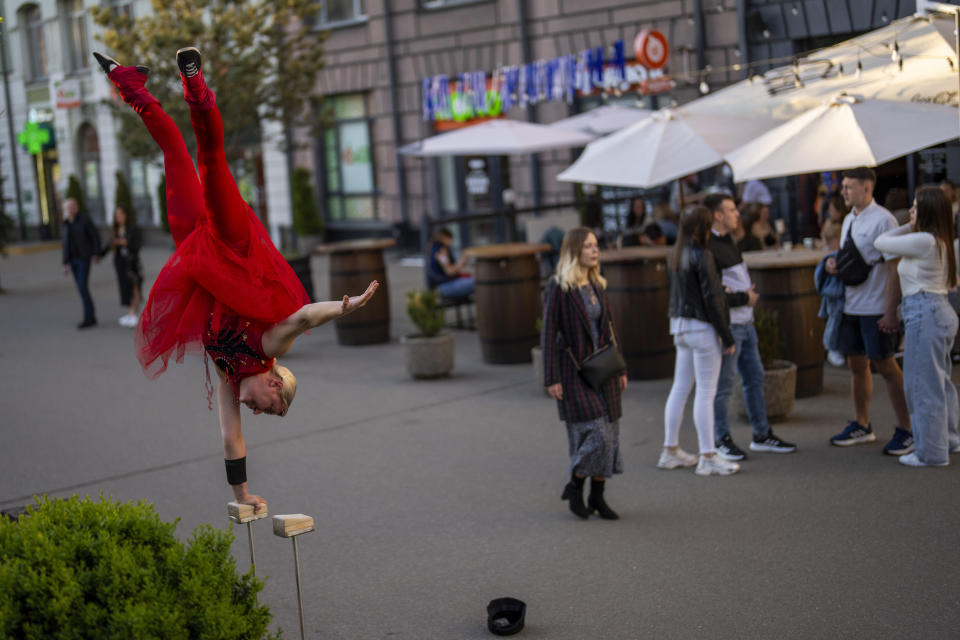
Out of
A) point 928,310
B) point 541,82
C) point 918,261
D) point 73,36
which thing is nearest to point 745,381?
point 928,310

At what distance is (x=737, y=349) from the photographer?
25.7 ft

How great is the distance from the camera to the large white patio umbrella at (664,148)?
10766 mm

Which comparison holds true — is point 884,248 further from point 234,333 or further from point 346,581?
point 234,333

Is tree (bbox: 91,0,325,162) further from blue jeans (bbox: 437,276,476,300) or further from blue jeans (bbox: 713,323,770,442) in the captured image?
blue jeans (bbox: 713,323,770,442)

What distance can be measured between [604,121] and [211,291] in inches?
533

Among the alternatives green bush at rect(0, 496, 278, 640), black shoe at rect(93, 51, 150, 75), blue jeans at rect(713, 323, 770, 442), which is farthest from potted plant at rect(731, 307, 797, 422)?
black shoe at rect(93, 51, 150, 75)

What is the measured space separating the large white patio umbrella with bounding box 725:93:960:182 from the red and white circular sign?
8148mm

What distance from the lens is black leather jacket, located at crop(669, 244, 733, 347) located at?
24.3 ft

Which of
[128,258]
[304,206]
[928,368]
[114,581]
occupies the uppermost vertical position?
[304,206]

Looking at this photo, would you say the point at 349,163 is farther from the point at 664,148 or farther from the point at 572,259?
the point at 572,259

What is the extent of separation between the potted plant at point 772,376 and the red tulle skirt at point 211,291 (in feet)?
17.1

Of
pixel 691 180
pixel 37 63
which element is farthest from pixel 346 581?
pixel 37 63

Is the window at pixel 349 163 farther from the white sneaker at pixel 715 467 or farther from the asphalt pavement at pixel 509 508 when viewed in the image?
the white sneaker at pixel 715 467

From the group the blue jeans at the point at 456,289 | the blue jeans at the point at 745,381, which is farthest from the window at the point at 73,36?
the blue jeans at the point at 745,381
